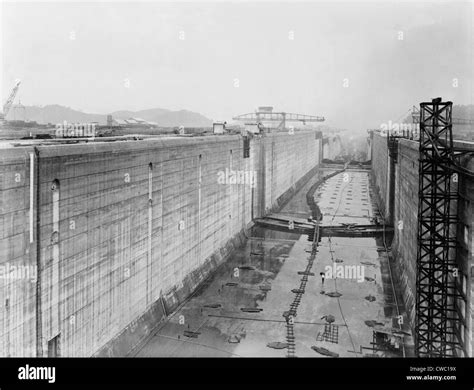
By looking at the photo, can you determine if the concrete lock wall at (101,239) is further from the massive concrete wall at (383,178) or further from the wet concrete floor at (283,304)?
the massive concrete wall at (383,178)

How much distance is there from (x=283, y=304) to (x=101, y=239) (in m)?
10.2

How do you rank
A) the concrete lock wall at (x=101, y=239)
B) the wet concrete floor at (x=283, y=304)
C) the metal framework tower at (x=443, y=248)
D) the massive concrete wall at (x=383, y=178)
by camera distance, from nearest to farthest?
the concrete lock wall at (x=101, y=239) → the metal framework tower at (x=443, y=248) → the wet concrete floor at (x=283, y=304) → the massive concrete wall at (x=383, y=178)

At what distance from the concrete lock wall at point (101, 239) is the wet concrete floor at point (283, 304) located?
1.29 metres

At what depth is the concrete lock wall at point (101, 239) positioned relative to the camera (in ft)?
42.1

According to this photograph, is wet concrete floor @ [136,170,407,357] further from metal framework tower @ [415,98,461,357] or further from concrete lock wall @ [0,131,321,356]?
metal framework tower @ [415,98,461,357]

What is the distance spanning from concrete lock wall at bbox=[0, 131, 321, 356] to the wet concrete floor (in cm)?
129

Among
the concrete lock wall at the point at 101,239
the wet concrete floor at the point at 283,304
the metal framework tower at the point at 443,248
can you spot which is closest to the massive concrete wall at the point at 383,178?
the wet concrete floor at the point at 283,304

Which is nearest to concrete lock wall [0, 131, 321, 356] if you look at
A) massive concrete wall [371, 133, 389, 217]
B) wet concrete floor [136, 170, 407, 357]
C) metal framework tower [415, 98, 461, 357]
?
wet concrete floor [136, 170, 407, 357]

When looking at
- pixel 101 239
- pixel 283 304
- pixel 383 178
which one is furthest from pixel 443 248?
pixel 383 178

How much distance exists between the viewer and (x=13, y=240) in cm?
1252

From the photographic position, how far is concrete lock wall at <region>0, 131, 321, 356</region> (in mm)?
12828

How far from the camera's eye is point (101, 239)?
16812mm
